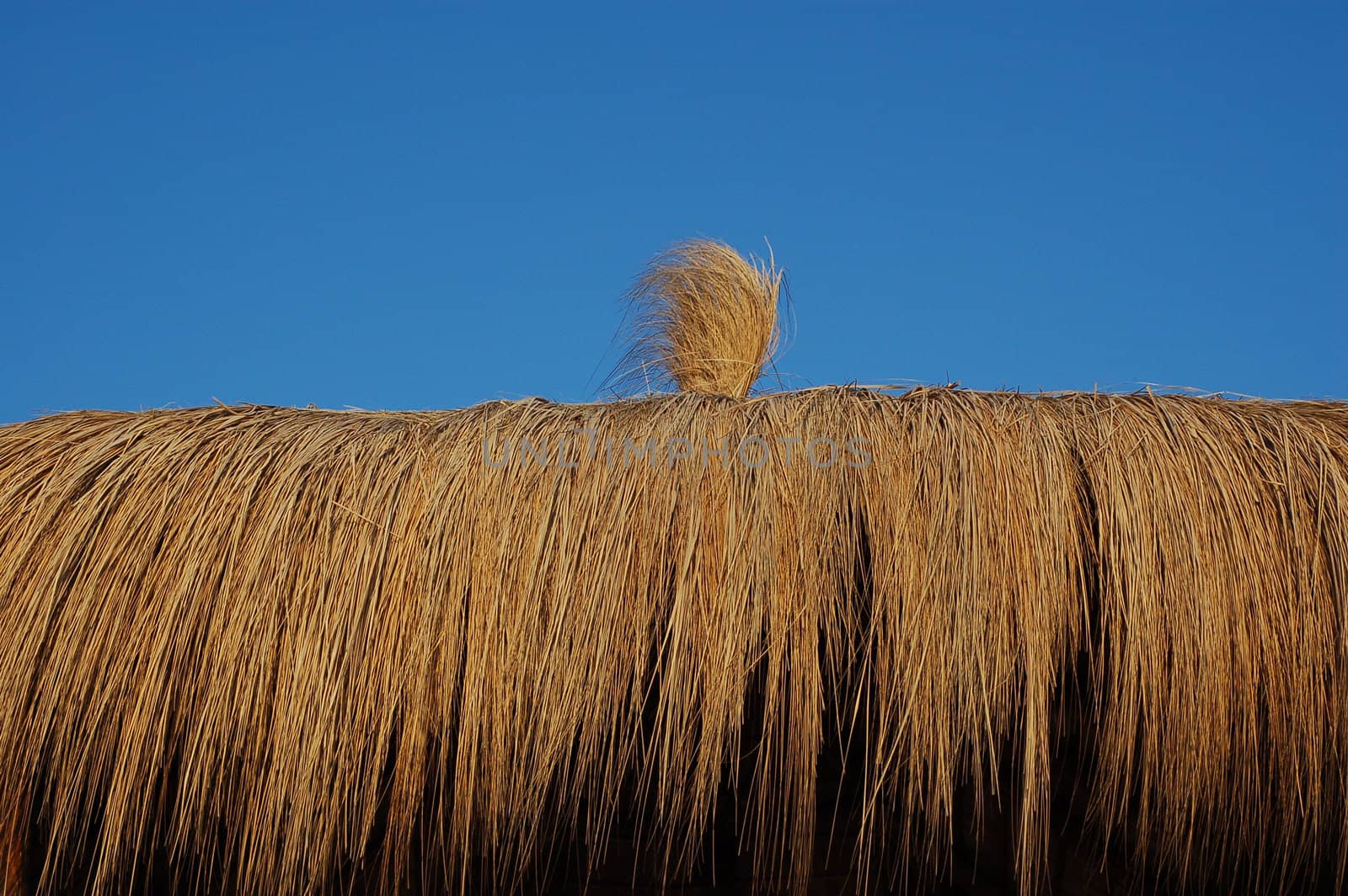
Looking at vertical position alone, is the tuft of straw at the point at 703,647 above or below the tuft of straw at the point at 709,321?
below

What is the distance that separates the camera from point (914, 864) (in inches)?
91.9

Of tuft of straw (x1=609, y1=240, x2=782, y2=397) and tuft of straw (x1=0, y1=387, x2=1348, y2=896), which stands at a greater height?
tuft of straw (x1=609, y1=240, x2=782, y2=397)

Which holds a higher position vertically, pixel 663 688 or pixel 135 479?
pixel 135 479

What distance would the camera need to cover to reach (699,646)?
81.0 inches

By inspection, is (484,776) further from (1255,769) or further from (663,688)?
(1255,769)

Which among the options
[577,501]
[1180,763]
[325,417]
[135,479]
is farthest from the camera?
[325,417]

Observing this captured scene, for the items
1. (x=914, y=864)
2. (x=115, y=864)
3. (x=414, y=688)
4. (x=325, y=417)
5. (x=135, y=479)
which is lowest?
(x=115, y=864)

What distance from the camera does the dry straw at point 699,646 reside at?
204 cm

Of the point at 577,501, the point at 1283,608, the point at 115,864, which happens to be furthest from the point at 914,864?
the point at 115,864

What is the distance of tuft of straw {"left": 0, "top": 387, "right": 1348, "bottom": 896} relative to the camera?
2.04 metres

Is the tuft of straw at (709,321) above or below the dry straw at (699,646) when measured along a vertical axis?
above

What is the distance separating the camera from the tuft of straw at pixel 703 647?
2.04 meters

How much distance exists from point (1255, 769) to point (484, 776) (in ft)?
4.79

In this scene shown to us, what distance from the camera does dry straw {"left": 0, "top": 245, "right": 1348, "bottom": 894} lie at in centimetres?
204
